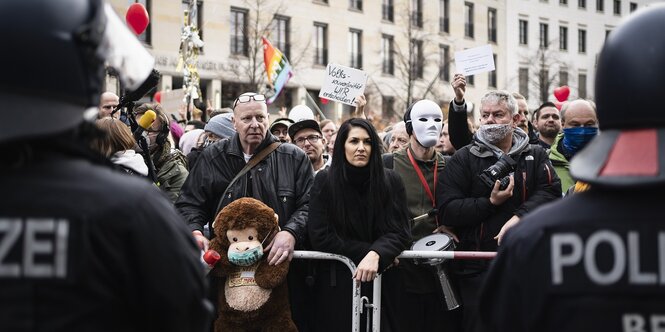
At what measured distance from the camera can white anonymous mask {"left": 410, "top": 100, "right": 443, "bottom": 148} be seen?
6.96 meters

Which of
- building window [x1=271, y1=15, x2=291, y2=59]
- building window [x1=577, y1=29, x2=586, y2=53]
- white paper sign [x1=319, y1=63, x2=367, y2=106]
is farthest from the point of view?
building window [x1=577, y1=29, x2=586, y2=53]

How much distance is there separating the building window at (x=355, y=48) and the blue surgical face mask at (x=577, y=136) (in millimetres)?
35717

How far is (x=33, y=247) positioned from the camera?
210 cm

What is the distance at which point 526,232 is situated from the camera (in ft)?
7.56

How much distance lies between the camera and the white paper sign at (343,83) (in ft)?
32.9

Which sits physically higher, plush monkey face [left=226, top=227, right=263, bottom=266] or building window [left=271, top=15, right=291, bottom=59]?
building window [left=271, top=15, right=291, bottom=59]

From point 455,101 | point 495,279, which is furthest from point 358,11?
point 495,279

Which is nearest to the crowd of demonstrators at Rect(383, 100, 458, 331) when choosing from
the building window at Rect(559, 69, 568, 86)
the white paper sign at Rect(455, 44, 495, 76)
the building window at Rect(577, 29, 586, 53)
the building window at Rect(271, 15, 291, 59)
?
the white paper sign at Rect(455, 44, 495, 76)

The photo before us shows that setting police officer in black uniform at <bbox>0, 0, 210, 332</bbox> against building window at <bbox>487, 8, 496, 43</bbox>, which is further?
building window at <bbox>487, 8, 496, 43</bbox>

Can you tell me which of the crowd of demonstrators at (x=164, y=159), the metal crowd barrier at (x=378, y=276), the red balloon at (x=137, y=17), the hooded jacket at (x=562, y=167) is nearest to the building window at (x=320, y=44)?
the red balloon at (x=137, y=17)

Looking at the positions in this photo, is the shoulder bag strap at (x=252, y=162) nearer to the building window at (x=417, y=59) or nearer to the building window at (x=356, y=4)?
the building window at (x=417, y=59)

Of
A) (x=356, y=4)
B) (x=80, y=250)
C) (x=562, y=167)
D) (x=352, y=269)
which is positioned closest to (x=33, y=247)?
(x=80, y=250)

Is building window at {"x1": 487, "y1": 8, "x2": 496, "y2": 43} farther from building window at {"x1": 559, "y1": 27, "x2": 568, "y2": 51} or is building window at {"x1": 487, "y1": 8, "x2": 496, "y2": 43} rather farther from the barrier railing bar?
the barrier railing bar

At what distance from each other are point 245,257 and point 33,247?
12.5 ft
